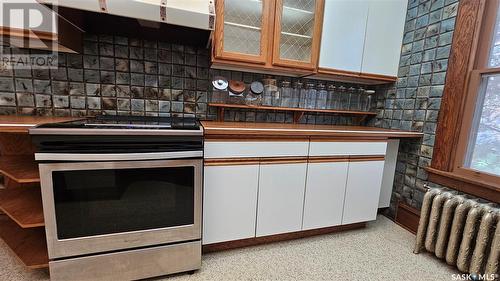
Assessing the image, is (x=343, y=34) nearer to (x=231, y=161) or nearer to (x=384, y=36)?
(x=384, y=36)

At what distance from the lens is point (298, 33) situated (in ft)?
6.01

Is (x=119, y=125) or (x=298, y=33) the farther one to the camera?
(x=298, y=33)

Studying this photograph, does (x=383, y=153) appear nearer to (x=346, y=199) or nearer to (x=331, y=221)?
(x=346, y=199)

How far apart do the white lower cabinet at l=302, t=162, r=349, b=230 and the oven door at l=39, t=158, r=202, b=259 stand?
0.84 meters

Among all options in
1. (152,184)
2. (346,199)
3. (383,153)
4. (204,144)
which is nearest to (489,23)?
(383,153)

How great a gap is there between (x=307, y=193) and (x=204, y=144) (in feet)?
2.85

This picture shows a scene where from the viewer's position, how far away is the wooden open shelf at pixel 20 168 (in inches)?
45.5

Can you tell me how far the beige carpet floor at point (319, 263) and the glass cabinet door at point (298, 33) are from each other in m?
1.43

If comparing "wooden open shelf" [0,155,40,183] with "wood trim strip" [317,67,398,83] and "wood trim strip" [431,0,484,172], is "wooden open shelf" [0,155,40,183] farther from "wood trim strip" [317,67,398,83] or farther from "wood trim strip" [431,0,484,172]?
"wood trim strip" [431,0,484,172]

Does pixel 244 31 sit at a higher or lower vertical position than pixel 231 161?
higher

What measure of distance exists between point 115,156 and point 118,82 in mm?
869

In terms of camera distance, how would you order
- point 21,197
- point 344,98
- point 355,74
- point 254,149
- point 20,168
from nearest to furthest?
1. point 20,168
2. point 21,197
3. point 254,149
4. point 355,74
5. point 344,98

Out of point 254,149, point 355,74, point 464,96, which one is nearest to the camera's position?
point 254,149

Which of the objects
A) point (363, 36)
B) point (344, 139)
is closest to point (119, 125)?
point (344, 139)
